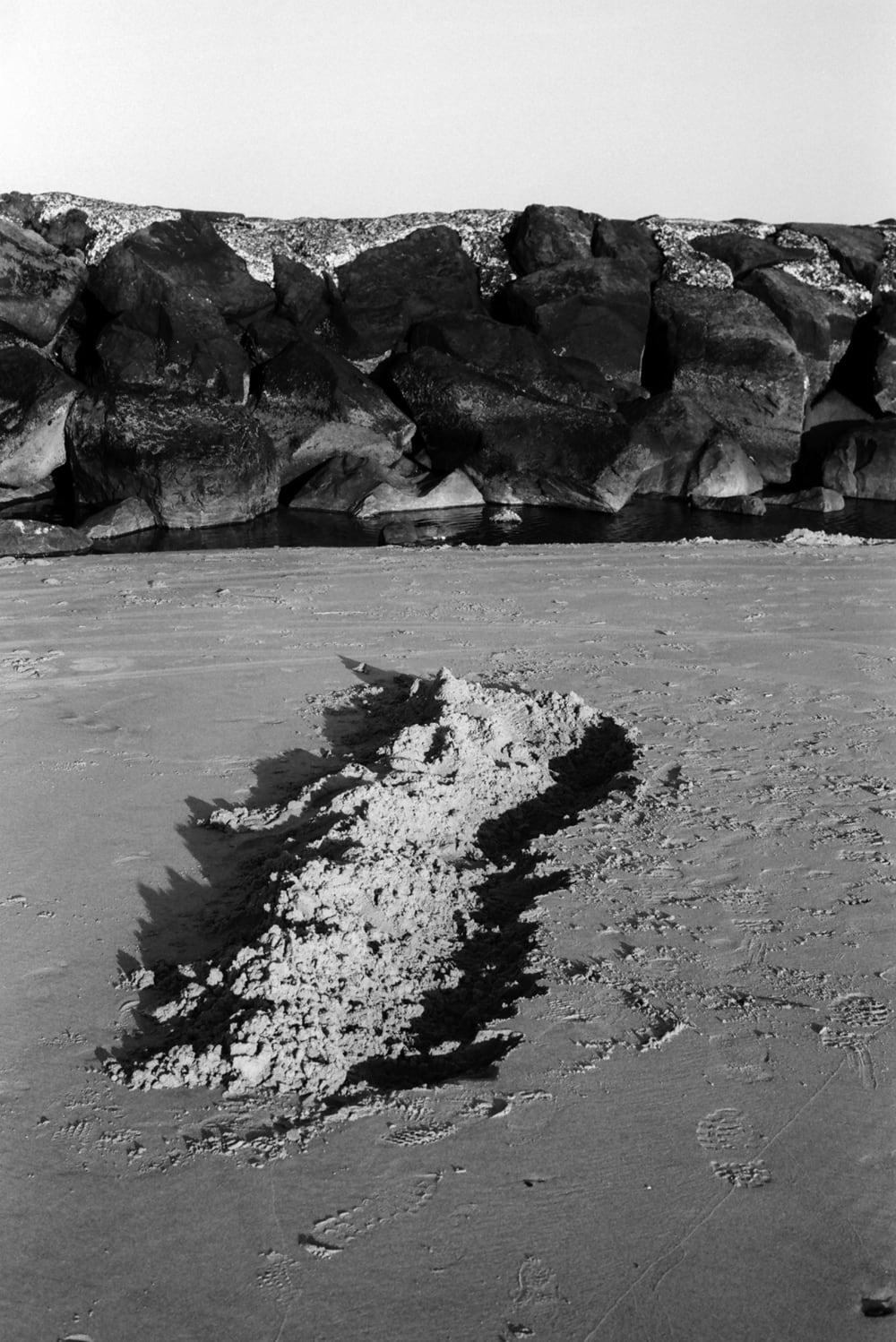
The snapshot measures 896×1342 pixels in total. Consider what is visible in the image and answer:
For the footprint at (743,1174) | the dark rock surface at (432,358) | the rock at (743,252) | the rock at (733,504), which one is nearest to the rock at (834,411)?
the dark rock surface at (432,358)

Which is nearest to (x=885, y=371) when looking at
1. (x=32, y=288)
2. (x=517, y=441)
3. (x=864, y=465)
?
(x=864, y=465)

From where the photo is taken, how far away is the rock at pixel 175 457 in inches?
537

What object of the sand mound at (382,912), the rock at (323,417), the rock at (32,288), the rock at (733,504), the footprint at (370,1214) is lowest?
the footprint at (370,1214)

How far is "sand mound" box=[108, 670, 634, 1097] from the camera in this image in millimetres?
3199

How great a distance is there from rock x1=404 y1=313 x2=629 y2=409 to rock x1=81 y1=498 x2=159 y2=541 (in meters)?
5.32

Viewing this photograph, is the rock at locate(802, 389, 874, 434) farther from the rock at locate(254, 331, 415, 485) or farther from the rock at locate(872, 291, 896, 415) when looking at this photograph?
the rock at locate(254, 331, 415, 485)

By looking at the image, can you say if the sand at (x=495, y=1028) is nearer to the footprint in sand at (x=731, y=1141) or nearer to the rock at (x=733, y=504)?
the footprint in sand at (x=731, y=1141)

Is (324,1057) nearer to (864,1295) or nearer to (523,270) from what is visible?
(864,1295)

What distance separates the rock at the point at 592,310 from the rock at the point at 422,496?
141 inches

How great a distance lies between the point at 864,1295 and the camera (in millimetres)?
2451

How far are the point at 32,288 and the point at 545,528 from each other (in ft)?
26.3

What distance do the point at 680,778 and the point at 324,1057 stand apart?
7.34 ft

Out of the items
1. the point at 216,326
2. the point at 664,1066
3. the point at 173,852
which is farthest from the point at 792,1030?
the point at 216,326

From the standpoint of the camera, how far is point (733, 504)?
14.6 metres
